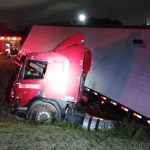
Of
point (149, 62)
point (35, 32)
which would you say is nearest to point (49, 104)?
point (149, 62)

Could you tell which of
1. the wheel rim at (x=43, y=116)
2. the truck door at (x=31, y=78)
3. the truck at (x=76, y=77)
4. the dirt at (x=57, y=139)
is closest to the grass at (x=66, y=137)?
the dirt at (x=57, y=139)

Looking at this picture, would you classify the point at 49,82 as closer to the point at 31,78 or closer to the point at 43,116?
the point at 31,78

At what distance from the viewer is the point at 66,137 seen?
8.73m

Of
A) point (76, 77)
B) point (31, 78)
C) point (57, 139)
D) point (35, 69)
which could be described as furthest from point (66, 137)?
point (35, 69)

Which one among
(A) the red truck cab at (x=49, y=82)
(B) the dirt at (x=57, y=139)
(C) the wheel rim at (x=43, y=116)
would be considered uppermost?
(A) the red truck cab at (x=49, y=82)

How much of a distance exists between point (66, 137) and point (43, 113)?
216cm

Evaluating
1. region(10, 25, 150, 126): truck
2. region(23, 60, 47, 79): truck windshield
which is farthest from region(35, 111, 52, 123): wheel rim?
region(23, 60, 47, 79): truck windshield

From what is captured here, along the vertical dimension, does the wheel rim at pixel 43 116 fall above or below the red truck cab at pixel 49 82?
below

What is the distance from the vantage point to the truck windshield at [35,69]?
35.7ft

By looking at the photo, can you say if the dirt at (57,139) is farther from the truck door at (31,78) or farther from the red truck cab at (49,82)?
the truck door at (31,78)

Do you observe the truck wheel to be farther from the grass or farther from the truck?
the grass

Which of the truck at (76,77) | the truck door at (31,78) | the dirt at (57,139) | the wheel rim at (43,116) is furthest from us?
the truck door at (31,78)

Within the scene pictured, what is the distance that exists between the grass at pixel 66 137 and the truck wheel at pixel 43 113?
39 centimetres

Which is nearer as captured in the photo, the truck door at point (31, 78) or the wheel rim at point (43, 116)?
the wheel rim at point (43, 116)
